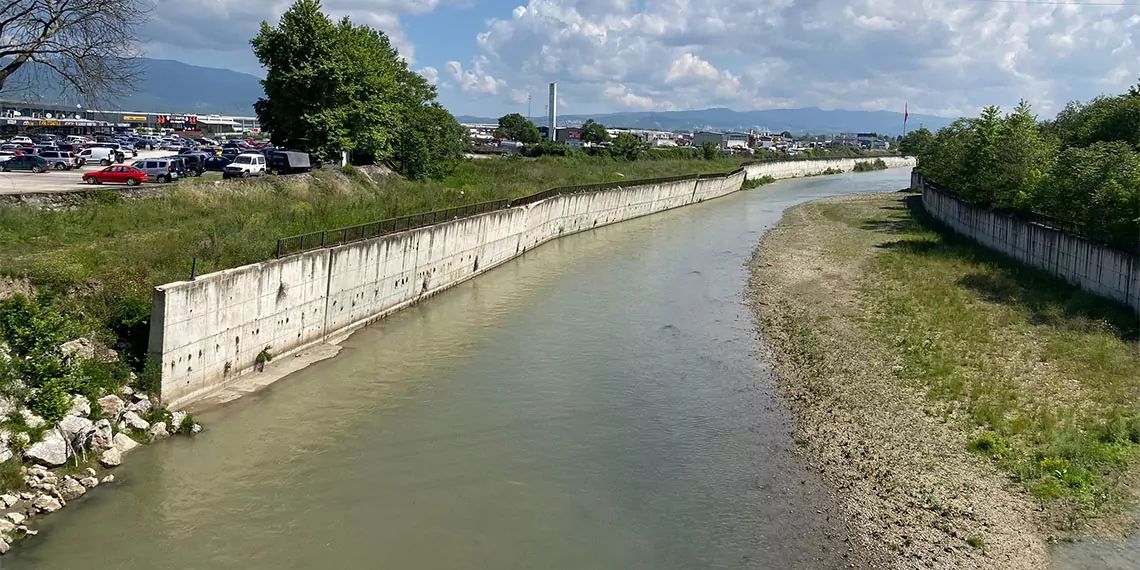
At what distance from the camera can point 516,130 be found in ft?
551

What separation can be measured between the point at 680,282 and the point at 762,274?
4.86 m

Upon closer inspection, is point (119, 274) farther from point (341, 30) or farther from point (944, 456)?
point (341, 30)

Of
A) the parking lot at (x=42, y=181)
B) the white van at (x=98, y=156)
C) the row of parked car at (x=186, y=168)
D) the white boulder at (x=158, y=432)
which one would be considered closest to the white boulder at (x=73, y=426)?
the white boulder at (x=158, y=432)

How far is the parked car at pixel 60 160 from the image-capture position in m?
51.2

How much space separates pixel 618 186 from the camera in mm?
68188

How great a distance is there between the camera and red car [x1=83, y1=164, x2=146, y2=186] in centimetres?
4116

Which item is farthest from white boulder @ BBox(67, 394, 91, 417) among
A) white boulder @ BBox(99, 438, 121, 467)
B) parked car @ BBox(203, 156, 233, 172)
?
parked car @ BBox(203, 156, 233, 172)

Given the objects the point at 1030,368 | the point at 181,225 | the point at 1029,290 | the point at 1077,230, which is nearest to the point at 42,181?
the point at 181,225

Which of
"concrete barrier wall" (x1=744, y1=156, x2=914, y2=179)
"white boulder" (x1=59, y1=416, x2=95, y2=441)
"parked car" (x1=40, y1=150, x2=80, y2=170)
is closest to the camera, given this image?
"white boulder" (x1=59, y1=416, x2=95, y2=441)

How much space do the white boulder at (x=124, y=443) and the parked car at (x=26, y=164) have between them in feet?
122

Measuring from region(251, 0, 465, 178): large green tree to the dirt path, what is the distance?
26853 millimetres

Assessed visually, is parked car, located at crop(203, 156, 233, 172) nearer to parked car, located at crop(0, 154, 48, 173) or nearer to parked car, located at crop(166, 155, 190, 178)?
parked car, located at crop(166, 155, 190, 178)

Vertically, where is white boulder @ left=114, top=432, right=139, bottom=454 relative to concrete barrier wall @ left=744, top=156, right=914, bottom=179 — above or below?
below

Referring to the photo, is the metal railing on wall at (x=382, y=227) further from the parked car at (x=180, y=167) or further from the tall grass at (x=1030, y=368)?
the tall grass at (x=1030, y=368)
